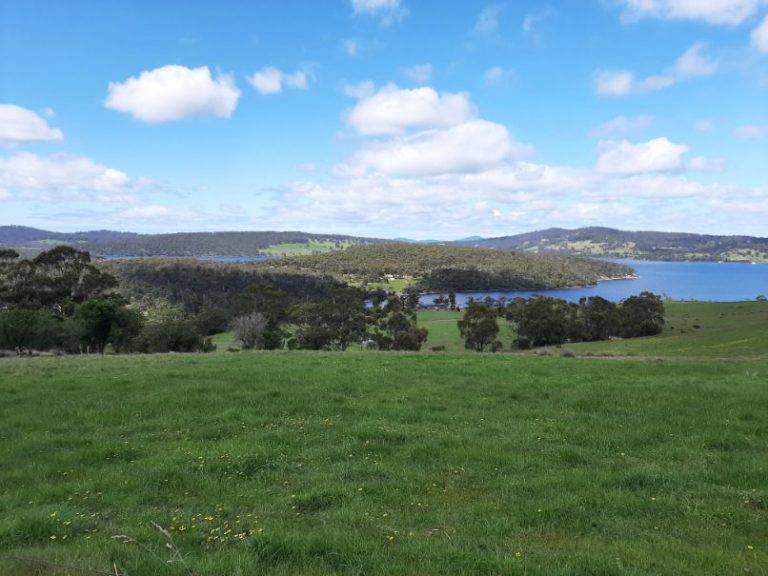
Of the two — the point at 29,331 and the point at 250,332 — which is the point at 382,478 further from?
the point at 250,332

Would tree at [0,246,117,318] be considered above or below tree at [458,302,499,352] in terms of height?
above

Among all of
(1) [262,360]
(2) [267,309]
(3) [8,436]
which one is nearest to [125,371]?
(1) [262,360]

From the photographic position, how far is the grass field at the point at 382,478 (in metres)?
5.36

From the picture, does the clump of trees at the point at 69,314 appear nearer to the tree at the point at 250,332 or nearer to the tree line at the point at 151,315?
the tree line at the point at 151,315

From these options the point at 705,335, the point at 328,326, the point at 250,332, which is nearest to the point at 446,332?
the point at 328,326

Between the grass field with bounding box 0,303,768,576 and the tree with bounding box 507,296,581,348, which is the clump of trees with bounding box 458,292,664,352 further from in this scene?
the grass field with bounding box 0,303,768,576

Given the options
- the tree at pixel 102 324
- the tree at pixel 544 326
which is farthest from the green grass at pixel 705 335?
the tree at pixel 102 324

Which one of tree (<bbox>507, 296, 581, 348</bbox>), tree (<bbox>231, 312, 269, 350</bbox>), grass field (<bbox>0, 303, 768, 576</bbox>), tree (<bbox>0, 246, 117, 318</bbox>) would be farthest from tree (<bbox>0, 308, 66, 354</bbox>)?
tree (<bbox>507, 296, 581, 348</bbox>)

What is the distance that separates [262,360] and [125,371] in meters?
5.70

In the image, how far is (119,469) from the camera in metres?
8.54

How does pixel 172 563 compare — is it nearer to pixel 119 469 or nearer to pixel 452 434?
pixel 119 469

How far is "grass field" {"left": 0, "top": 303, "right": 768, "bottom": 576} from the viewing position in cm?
536

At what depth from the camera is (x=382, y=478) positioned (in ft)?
26.4

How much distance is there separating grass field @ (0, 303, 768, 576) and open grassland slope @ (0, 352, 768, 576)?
36 millimetres
